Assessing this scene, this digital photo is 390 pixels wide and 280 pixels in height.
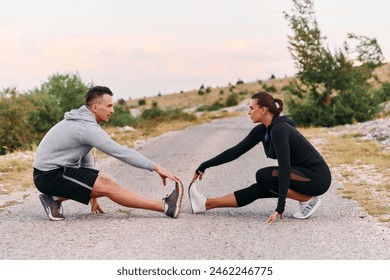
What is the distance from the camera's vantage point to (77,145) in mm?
7121

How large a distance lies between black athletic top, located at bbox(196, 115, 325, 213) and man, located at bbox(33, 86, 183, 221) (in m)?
1.05

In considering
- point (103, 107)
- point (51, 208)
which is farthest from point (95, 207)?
point (103, 107)

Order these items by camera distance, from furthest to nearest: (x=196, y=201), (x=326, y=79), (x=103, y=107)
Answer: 1. (x=326, y=79)
2. (x=196, y=201)
3. (x=103, y=107)

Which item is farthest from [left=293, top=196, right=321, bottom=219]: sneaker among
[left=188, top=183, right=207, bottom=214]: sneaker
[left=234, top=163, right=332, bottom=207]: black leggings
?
[left=188, top=183, right=207, bottom=214]: sneaker

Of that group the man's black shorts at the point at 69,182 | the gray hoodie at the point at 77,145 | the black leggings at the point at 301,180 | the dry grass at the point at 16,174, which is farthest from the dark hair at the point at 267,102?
the dry grass at the point at 16,174

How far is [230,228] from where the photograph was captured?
6.88m

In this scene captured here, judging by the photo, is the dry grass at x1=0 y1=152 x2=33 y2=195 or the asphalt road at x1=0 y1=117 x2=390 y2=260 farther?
the dry grass at x1=0 y1=152 x2=33 y2=195

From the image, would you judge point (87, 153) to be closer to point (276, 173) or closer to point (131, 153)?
point (131, 153)

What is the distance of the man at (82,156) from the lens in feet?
22.8

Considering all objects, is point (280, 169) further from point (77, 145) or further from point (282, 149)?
point (77, 145)

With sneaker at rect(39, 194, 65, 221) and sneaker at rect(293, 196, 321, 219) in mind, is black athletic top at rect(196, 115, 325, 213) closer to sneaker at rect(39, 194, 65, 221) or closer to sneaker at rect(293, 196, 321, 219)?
sneaker at rect(293, 196, 321, 219)

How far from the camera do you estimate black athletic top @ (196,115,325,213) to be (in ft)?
22.8

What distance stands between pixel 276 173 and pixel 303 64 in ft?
68.4

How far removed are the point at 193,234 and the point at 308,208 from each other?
5.25 feet
